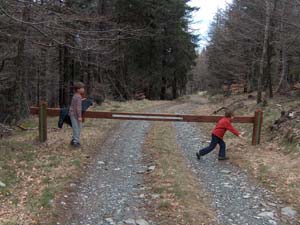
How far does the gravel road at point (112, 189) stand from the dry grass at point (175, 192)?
0.87ft

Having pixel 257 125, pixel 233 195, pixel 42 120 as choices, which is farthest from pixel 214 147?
pixel 42 120

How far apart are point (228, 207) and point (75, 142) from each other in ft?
15.3

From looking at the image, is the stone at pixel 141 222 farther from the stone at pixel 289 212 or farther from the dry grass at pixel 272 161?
the dry grass at pixel 272 161

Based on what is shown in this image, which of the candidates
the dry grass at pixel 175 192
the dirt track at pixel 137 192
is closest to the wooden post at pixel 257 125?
the dirt track at pixel 137 192

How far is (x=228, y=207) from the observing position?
5.05 metres

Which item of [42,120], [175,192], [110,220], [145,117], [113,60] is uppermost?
[113,60]

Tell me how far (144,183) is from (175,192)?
827 millimetres

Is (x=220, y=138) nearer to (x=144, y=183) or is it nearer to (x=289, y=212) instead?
(x=144, y=183)

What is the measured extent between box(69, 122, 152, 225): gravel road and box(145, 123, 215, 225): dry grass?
27cm

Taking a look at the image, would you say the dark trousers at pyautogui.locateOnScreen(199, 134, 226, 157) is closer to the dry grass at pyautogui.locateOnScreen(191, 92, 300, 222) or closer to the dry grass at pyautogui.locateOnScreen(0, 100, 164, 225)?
the dry grass at pyautogui.locateOnScreen(191, 92, 300, 222)

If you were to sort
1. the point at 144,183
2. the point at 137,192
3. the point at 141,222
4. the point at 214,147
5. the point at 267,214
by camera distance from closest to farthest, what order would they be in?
the point at 141,222, the point at 267,214, the point at 137,192, the point at 144,183, the point at 214,147

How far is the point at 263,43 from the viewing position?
18.2 meters

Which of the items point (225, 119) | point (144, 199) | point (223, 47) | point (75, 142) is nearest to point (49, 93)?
point (223, 47)

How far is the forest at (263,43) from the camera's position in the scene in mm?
14539
